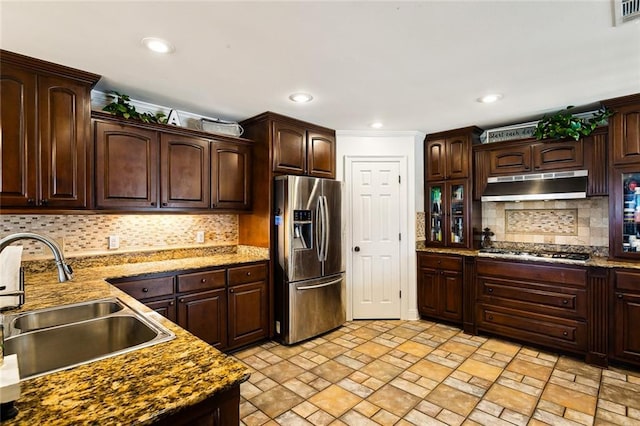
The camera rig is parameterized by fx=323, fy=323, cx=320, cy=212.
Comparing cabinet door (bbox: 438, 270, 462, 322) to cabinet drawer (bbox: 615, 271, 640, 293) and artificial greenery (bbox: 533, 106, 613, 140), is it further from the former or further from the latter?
artificial greenery (bbox: 533, 106, 613, 140)

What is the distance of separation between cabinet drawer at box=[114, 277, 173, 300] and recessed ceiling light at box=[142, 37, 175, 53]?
170 cm

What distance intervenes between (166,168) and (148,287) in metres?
1.08

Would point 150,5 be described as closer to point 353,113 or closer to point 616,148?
point 353,113

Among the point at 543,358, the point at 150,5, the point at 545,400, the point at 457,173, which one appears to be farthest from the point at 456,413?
the point at 150,5

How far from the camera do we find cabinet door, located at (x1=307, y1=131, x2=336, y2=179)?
12.5 ft

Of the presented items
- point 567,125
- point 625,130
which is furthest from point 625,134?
point 567,125

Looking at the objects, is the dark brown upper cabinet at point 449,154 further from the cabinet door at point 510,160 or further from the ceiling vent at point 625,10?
the ceiling vent at point 625,10

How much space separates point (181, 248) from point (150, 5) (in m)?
2.29

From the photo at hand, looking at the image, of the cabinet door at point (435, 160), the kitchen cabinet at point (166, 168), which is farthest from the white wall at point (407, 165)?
the kitchen cabinet at point (166, 168)

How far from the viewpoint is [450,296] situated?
3.83m

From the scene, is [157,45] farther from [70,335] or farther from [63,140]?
[70,335]

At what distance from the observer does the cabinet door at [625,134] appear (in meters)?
2.87

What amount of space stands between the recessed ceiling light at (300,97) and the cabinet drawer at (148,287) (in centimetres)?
190

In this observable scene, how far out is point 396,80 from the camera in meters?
2.55
